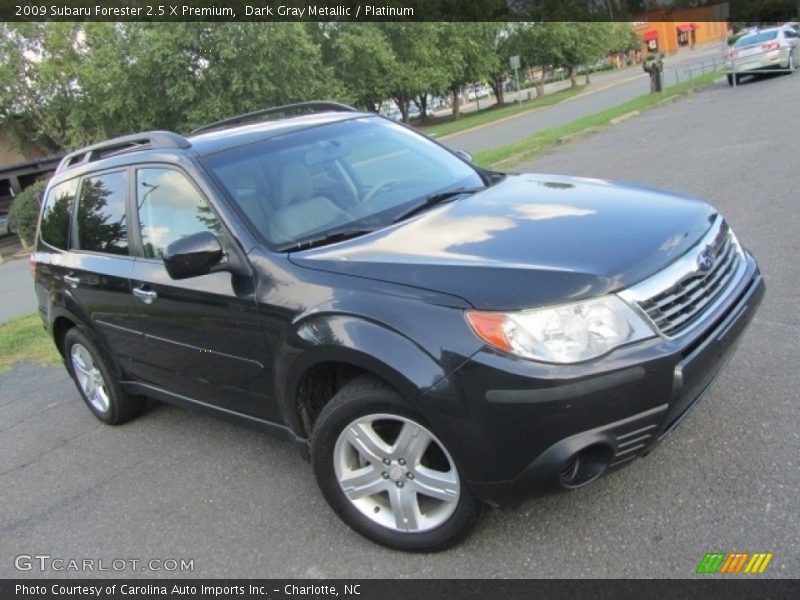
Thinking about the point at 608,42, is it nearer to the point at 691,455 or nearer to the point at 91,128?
the point at 91,128

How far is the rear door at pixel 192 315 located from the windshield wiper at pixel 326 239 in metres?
0.25

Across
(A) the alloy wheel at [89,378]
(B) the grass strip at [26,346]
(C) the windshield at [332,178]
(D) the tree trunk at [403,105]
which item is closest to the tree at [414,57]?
(D) the tree trunk at [403,105]

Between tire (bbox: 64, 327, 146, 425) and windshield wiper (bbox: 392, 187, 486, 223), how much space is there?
238cm

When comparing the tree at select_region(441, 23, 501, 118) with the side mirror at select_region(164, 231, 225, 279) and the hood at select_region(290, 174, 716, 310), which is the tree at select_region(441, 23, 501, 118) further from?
the side mirror at select_region(164, 231, 225, 279)

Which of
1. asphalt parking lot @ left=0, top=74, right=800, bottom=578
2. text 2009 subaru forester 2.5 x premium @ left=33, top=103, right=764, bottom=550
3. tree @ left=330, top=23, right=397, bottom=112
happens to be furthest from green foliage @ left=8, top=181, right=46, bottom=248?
text 2009 subaru forester 2.5 x premium @ left=33, top=103, right=764, bottom=550

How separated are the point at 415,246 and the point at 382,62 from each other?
3674cm

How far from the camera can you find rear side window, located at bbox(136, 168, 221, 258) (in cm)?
350

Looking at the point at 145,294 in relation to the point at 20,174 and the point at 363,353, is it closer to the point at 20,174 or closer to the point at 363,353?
the point at 363,353

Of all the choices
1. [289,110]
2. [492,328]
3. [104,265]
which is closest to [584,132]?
[289,110]

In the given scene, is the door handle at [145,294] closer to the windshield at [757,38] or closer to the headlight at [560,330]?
the headlight at [560,330]

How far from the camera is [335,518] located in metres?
3.35

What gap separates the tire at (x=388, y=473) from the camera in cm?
278
